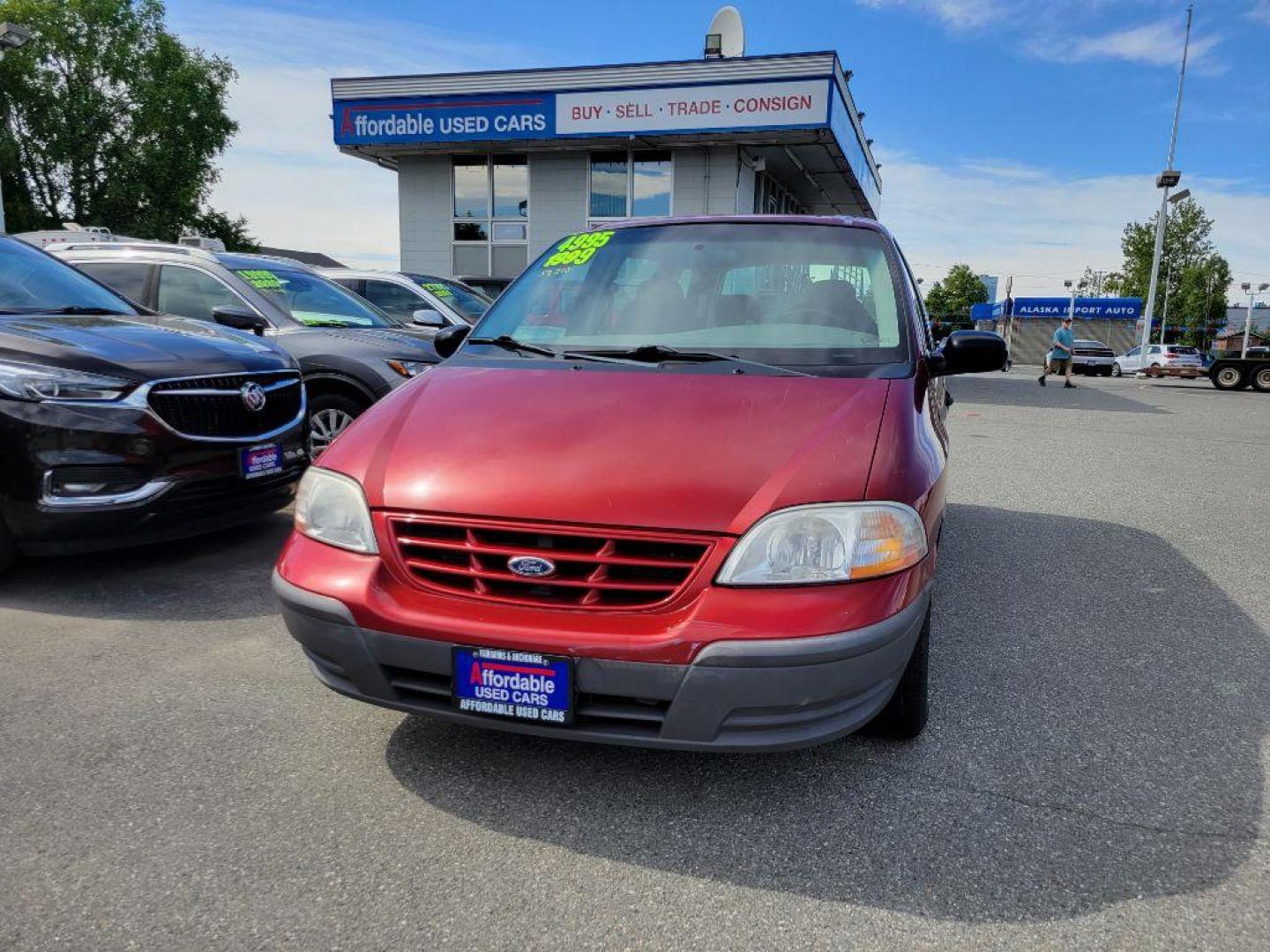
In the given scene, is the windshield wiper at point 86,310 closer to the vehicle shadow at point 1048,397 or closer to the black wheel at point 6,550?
the black wheel at point 6,550

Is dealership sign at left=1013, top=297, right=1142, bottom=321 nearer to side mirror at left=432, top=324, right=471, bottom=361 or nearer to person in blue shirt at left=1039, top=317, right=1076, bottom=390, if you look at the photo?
person in blue shirt at left=1039, top=317, right=1076, bottom=390

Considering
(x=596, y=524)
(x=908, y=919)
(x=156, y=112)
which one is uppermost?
(x=156, y=112)

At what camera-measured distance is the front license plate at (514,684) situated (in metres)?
1.96

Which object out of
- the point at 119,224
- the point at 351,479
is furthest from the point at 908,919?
the point at 119,224

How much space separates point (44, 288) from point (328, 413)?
181cm

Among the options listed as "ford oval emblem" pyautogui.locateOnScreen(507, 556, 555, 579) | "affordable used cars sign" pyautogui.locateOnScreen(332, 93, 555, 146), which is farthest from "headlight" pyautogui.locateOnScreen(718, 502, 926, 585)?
"affordable used cars sign" pyautogui.locateOnScreen(332, 93, 555, 146)

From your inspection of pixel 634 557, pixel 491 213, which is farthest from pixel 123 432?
pixel 491 213

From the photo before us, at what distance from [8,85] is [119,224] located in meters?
7.47

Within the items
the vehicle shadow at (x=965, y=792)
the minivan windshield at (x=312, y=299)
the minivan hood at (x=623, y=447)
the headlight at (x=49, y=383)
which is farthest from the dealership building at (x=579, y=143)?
the vehicle shadow at (x=965, y=792)

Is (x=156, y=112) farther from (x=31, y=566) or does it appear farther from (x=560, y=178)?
(x=31, y=566)

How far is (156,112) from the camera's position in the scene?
39.3m

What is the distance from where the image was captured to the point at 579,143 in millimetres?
17188

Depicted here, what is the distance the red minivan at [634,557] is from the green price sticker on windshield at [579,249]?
42.5 inches

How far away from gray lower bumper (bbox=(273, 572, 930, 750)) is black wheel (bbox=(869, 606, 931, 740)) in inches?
12.4
